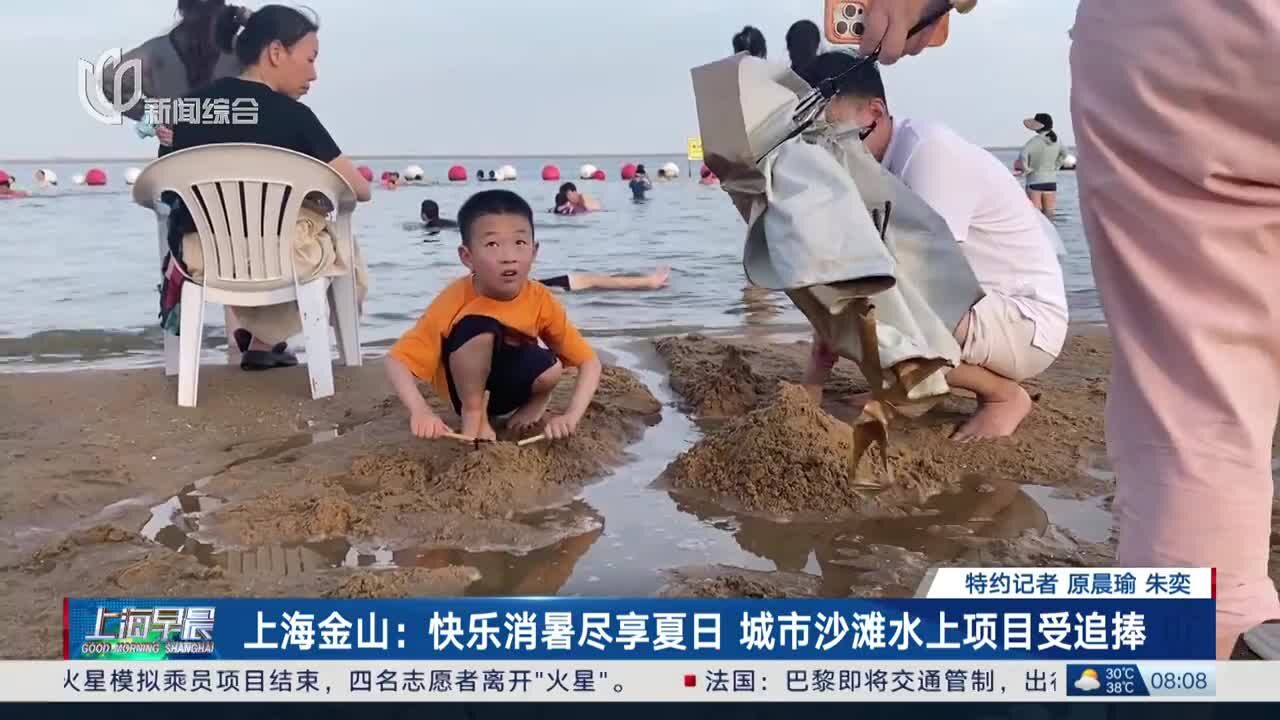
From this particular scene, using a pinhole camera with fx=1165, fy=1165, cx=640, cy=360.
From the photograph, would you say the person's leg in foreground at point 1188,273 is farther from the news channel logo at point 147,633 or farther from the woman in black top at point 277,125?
the woman in black top at point 277,125

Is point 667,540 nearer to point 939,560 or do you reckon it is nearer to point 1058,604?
point 939,560

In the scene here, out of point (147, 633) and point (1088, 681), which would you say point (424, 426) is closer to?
point (147, 633)

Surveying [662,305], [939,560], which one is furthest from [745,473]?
[662,305]

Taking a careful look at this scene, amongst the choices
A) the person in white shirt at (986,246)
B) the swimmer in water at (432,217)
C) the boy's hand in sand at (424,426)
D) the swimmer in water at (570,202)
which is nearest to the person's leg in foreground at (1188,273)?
the person in white shirt at (986,246)

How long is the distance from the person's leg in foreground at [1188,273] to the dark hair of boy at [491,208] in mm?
2098

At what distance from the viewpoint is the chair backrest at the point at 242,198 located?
4.24m

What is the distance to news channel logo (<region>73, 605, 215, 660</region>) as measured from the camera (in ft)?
6.32

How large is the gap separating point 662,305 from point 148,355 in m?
3.15

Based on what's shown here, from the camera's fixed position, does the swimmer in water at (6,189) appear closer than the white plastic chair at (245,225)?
No

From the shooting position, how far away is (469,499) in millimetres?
3037

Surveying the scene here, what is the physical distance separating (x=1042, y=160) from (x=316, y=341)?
1183 cm

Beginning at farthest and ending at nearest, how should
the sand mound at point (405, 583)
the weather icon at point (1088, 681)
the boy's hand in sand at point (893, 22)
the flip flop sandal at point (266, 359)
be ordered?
the flip flop sandal at point (266, 359) < the sand mound at point (405, 583) < the boy's hand in sand at point (893, 22) < the weather icon at point (1088, 681)

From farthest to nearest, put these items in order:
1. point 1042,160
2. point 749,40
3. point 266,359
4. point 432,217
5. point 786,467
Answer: point 1042,160 < point 432,217 < point 749,40 < point 266,359 < point 786,467

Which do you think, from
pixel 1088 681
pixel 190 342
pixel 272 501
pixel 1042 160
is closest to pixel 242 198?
pixel 190 342
